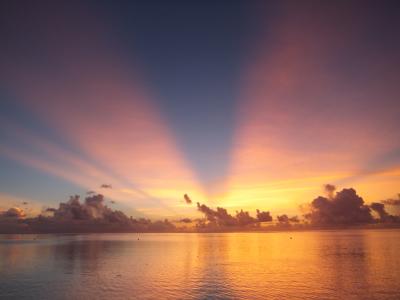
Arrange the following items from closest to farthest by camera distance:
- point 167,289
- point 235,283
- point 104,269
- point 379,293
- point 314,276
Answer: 1. point 379,293
2. point 167,289
3. point 235,283
4. point 314,276
5. point 104,269

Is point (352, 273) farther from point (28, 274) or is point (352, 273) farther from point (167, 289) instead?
point (28, 274)

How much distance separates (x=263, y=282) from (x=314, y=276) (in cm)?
1628

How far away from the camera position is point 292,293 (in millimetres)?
63594

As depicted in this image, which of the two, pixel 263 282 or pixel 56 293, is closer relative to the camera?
pixel 56 293

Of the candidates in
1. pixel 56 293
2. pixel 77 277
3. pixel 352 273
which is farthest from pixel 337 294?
pixel 77 277

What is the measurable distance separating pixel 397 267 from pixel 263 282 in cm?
4815

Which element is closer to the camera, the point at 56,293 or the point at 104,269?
the point at 56,293

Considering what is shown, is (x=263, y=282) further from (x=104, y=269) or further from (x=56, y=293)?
(x=104, y=269)

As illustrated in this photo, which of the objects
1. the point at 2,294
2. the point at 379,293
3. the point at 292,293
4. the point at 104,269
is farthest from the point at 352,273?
the point at 2,294

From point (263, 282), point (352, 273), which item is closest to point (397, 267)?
point (352, 273)

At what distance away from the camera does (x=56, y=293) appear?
2608 inches

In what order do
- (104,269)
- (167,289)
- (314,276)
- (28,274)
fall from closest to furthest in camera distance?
(167,289) → (314,276) → (28,274) → (104,269)

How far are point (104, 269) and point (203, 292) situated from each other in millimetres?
47084

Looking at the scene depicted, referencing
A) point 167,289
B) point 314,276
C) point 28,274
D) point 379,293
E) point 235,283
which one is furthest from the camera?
point 28,274
